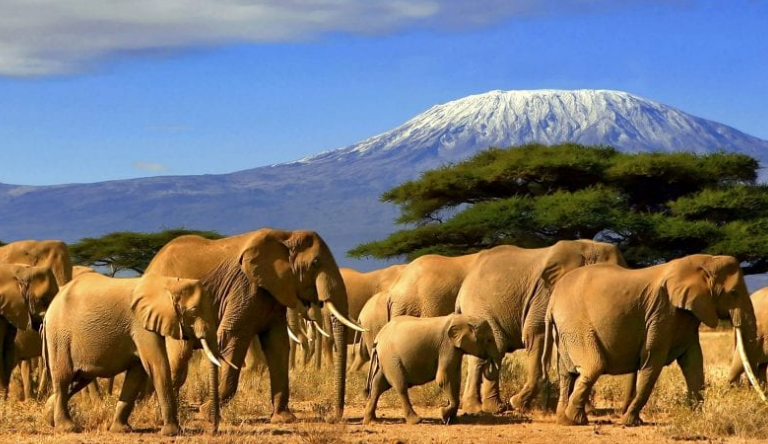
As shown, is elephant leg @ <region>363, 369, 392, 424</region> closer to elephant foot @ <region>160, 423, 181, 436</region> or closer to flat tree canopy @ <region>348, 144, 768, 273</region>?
elephant foot @ <region>160, 423, 181, 436</region>

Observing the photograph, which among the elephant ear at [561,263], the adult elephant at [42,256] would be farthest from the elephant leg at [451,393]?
the adult elephant at [42,256]

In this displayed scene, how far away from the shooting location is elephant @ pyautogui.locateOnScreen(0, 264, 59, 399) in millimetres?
15031

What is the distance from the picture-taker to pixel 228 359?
584 inches

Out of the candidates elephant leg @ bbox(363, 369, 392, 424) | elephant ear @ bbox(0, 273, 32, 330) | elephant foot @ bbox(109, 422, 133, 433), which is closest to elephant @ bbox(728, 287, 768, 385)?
elephant leg @ bbox(363, 369, 392, 424)

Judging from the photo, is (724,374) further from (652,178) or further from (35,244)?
(652,178)

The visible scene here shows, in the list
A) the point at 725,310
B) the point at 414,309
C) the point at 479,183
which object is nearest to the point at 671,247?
the point at 479,183

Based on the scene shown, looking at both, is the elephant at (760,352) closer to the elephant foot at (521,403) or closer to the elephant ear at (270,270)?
the elephant foot at (521,403)

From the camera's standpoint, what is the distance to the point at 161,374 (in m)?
12.9

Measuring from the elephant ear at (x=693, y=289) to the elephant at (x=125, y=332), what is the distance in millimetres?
4617

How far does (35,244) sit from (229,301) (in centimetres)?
502

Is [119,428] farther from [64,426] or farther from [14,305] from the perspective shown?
[14,305]

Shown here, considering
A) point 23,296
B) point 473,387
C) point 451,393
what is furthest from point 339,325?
point 23,296

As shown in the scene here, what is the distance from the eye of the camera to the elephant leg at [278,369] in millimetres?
14984

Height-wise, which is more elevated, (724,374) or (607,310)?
(607,310)
